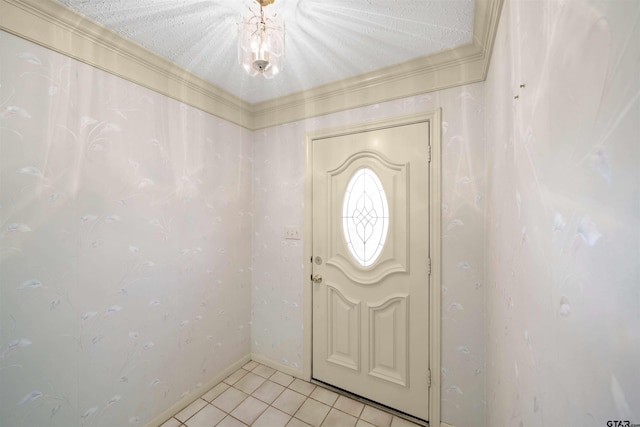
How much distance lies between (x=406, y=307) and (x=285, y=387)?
1.18 meters

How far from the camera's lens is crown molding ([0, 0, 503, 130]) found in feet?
3.76

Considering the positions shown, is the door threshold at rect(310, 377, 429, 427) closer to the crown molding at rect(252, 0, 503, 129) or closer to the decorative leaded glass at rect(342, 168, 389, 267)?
the decorative leaded glass at rect(342, 168, 389, 267)

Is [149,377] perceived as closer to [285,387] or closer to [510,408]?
[285,387]

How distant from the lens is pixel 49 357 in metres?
1.19

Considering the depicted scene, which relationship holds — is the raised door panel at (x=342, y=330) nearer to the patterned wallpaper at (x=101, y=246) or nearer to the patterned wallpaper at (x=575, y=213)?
the patterned wallpaper at (x=101, y=246)

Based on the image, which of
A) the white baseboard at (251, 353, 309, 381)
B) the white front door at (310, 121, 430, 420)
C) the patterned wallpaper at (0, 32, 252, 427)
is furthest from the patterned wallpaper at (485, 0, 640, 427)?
the patterned wallpaper at (0, 32, 252, 427)

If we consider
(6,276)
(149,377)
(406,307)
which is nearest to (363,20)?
(406,307)

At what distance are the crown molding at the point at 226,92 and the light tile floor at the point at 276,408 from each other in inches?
85.8

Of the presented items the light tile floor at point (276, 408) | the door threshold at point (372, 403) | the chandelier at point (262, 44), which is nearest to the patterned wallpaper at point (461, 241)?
the door threshold at point (372, 403)

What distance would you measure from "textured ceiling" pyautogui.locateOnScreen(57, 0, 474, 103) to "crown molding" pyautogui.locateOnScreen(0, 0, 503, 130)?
0.20 ft

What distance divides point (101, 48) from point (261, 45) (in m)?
1.04

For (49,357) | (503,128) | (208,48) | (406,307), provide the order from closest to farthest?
(503,128) → (49,357) → (208,48) → (406,307)

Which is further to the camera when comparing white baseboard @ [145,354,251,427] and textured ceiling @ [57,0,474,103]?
white baseboard @ [145,354,251,427]

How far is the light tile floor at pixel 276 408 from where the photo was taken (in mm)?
1642
